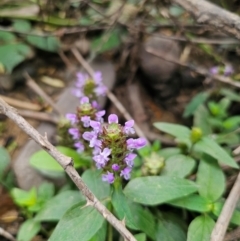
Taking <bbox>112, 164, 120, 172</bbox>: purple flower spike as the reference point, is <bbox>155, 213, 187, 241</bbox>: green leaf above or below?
below

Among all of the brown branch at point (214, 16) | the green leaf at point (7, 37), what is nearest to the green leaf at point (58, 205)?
the brown branch at point (214, 16)

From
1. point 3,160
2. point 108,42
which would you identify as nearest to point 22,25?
point 108,42

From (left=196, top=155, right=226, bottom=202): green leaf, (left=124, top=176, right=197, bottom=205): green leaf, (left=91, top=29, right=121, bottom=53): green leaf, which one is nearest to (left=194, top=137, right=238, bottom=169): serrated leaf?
(left=196, top=155, right=226, bottom=202): green leaf

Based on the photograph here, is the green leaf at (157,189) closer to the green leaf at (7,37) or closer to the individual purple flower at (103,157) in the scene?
the individual purple flower at (103,157)

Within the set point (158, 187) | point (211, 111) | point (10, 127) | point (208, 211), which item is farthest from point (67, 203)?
point (211, 111)

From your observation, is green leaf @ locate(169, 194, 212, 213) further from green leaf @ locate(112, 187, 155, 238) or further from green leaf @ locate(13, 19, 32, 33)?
green leaf @ locate(13, 19, 32, 33)

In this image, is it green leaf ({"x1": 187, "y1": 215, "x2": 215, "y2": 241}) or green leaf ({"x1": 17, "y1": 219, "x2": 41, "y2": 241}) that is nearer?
green leaf ({"x1": 187, "y1": 215, "x2": 215, "y2": 241})
